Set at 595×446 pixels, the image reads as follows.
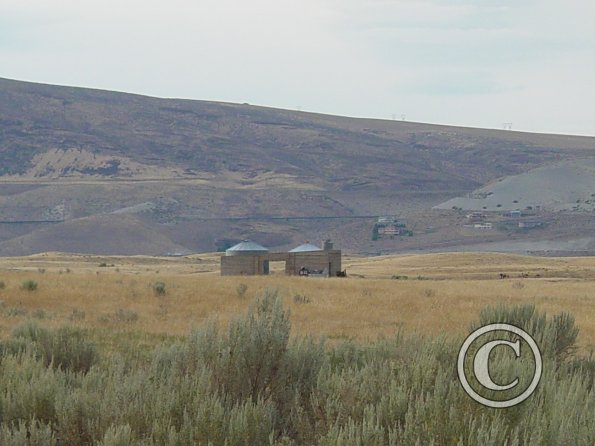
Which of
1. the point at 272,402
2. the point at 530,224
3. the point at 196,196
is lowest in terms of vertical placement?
the point at 530,224

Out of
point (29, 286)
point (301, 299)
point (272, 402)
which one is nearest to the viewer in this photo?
point (272, 402)

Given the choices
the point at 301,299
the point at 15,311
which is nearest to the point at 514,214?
the point at 301,299

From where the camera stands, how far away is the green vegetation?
19.9 ft

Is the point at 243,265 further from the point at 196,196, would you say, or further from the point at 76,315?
the point at 196,196

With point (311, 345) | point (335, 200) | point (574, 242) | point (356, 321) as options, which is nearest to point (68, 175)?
point (335, 200)

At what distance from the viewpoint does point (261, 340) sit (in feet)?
28.7

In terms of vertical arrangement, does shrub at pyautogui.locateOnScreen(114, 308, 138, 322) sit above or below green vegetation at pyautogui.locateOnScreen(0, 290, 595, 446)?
below

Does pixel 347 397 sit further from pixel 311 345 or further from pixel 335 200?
pixel 335 200

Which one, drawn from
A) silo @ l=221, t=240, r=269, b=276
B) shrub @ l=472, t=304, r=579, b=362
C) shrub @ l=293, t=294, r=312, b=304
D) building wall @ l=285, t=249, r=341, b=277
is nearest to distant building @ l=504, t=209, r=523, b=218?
building wall @ l=285, t=249, r=341, b=277

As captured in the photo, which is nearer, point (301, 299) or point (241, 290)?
point (301, 299)

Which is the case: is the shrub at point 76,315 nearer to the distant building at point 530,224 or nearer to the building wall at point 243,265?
the building wall at point 243,265

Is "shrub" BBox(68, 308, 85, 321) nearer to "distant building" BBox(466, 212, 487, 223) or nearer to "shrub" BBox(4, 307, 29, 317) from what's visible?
"shrub" BBox(4, 307, 29, 317)

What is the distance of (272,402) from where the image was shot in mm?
7820

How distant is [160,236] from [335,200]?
4356cm
